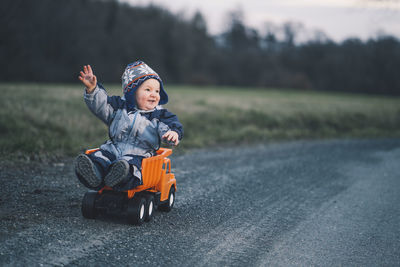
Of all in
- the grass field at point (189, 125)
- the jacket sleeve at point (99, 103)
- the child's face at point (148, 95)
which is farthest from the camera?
the grass field at point (189, 125)

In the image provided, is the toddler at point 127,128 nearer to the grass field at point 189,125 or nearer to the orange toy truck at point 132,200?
the orange toy truck at point 132,200


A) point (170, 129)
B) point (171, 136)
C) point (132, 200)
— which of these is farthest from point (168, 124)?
point (132, 200)

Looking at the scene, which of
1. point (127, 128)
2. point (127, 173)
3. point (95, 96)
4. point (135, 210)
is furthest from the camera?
point (127, 128)

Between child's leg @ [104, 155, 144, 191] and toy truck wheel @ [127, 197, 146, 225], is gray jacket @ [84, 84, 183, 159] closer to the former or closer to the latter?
child's leg @ [104, 155, 144, 191]

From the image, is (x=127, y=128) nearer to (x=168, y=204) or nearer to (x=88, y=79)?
(x=88, y=79)

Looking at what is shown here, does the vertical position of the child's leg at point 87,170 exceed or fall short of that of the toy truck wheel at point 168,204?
it exceeds it

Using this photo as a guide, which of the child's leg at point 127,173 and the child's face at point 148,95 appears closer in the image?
the child's leg at point 127,173

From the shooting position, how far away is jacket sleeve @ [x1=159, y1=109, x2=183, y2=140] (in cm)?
359

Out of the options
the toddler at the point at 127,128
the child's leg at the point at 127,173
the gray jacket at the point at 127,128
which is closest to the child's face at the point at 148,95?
the toddler at the point at 127,128

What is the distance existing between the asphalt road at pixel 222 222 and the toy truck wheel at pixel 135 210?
86 millimetres

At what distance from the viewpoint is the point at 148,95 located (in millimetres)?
3705

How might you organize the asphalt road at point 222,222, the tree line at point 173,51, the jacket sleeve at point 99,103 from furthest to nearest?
1. the tree line at point 173,51
2. the jacket sleeve at point 99,103
3. the asphalt road at point 222,222

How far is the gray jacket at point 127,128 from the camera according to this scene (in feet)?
11.5

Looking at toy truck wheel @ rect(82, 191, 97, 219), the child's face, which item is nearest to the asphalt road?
toy truck wheel @ rect(82, 191, 97, 219)
